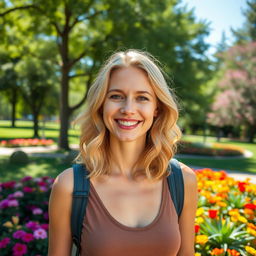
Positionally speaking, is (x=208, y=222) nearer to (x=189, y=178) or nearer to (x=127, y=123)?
(x=189, y=178)

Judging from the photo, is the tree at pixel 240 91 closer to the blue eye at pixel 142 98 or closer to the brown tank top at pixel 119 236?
the blue eye at pixel 142 98

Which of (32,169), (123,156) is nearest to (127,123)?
(123,156)

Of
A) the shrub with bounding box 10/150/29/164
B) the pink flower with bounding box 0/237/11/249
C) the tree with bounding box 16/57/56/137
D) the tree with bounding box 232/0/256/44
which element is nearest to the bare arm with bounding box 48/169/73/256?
the pink flower with bounding box 0/237/11/249

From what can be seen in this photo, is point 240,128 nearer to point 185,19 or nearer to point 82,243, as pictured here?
point 185,19

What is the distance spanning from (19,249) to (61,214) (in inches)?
64.2

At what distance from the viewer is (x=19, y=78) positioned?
25.5 meters

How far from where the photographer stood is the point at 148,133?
2.21 m

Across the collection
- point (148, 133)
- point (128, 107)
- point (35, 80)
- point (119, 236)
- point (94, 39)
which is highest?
point (94, 39)

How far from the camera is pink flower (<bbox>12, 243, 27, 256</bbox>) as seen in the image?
9.53ft

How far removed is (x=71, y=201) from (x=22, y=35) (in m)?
17.2

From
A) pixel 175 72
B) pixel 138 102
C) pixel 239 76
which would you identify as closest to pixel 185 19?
pixel 175 72

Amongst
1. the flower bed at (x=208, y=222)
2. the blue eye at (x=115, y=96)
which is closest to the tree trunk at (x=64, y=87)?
the flower bed at (x=208, y=222)

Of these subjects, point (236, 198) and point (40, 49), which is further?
point (40, 49)

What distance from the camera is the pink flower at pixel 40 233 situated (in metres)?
3.21
